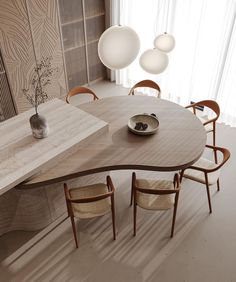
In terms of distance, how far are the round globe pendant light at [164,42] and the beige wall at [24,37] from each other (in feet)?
7.19

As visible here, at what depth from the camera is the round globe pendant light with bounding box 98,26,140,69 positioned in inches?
81.9

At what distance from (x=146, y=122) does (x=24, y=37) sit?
2167mm

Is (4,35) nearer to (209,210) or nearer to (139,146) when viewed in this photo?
(139,146)

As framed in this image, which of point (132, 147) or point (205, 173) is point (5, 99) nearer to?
point (132, 147)

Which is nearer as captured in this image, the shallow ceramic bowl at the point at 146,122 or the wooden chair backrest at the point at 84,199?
the wooden chair backrest at the point at 84,199

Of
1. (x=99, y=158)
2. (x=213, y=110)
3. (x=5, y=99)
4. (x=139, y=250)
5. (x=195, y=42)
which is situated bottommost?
(x=139, y=250)

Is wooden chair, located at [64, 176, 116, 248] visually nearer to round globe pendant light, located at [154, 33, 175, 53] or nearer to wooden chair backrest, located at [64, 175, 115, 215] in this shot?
wooden chair backrest, located at [64, 175, 115, 215]

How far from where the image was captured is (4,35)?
3.72m

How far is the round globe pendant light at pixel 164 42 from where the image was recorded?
8.09 feet

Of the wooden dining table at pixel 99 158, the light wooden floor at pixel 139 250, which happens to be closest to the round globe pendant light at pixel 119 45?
the wooden dining table at pixel 99 158

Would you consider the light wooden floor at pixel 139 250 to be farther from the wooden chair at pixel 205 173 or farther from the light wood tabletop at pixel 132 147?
the light wood tabletop at pixel 132 147

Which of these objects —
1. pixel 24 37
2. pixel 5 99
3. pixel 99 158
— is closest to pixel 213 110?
pixel 99 158

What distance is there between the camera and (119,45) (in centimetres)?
209

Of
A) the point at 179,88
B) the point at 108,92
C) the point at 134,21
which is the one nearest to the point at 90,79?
the point at 108,92
